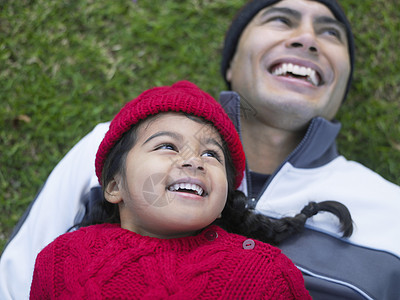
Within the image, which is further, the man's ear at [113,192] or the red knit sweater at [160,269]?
the man's ear at [113,192]

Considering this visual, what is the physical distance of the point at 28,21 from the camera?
3053 mm

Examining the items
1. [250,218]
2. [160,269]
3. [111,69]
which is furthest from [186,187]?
[111,69]

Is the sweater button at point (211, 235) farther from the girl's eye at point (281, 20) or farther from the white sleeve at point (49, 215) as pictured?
the girl's eye at point (281, 20)

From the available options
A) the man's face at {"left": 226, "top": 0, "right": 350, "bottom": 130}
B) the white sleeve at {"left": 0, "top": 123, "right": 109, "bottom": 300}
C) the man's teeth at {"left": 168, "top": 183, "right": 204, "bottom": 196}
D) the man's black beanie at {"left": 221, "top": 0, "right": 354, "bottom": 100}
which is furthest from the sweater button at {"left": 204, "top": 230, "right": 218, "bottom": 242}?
the man's black beanie at {"left": 221, "top": 0, "right": 354, "bottom": 100}

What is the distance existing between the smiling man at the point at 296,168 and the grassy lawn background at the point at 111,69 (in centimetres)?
54

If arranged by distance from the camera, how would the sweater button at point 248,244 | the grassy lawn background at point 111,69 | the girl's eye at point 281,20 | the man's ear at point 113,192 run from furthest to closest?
the grassy lawn background at point 111,69 → the girl's eye at point 281,20 → the man's ear at point 113,192 → the sweater button at point 248,244

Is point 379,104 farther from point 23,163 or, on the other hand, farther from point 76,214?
point 23,163

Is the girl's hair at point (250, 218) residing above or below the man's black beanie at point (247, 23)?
below

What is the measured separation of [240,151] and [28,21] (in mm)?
2262

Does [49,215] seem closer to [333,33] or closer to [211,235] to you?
[211,235]

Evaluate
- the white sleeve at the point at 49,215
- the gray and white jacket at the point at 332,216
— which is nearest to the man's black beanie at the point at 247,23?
the gray and white jacket at the point at 332,216

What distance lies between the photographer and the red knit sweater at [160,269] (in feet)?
4.48

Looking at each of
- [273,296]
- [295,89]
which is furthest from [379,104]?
[273,296]

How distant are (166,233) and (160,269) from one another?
17cm
